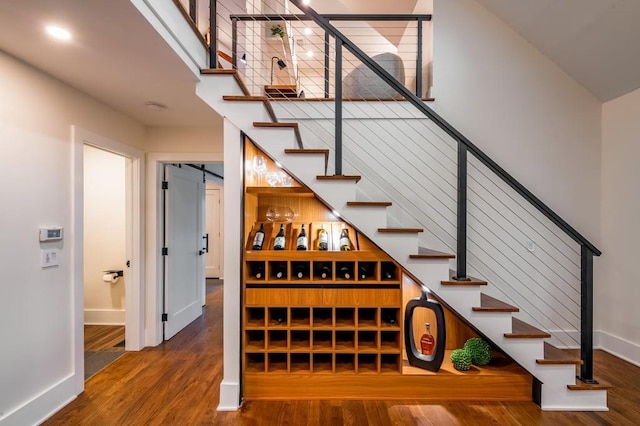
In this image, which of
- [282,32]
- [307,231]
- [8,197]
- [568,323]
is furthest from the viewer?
[282,32]

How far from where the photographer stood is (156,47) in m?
1.72

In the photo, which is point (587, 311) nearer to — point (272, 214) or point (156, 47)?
point (272, 214)

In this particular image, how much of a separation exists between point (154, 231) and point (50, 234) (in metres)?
1.11

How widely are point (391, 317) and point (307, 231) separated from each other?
40.3 inches

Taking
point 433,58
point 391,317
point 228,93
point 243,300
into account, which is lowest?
point 391,317

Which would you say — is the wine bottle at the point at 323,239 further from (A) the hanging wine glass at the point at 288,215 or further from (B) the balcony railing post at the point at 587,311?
(B) the balcony railing post at the point at 587,311

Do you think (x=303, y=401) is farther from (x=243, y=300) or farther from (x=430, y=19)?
(x=430, y=19)

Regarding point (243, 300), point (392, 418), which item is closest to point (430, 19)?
point (243, 300)

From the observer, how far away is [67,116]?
7.50 ft

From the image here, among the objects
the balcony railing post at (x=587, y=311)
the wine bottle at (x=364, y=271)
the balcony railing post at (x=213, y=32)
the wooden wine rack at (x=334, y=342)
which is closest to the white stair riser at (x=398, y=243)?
the wooden wine rack at (x=334, y=342)

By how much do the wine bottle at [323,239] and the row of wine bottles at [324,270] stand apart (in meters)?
0.15

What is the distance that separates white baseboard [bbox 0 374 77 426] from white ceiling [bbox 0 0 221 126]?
88.5 inches

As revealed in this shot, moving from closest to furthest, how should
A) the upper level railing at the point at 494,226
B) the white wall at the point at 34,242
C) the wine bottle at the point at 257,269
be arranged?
the white wall at the point at 34,242 < the wine bottle at the point at 257,269 < the upper level railing at the point at 494,226

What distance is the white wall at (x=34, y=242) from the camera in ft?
6.11
